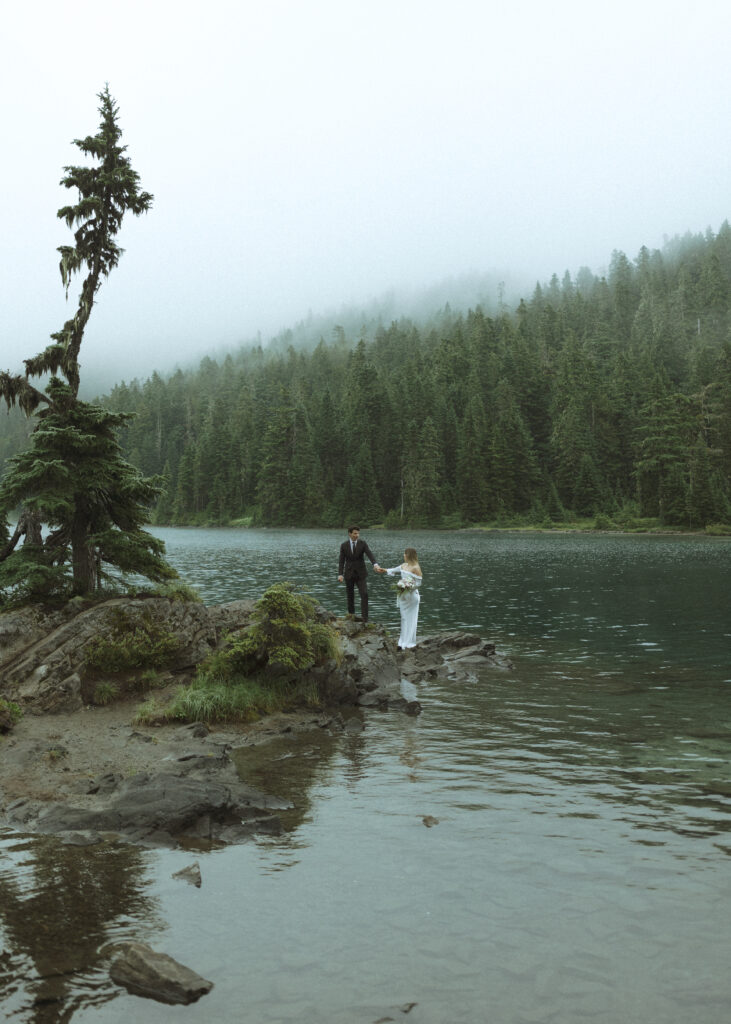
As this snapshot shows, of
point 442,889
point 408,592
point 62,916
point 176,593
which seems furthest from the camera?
point 408,592

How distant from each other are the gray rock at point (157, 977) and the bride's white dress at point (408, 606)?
47.8ft

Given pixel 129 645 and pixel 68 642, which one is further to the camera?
pixel 129 645

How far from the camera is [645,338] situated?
176 metres

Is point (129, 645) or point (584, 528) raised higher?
point (129, 645)

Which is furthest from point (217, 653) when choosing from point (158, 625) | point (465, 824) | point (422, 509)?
point (422, 509)

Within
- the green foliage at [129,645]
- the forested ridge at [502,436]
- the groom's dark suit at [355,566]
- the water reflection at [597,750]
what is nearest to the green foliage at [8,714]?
the green foliage at [129,645]

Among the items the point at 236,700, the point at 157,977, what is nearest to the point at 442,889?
the point at 157,977

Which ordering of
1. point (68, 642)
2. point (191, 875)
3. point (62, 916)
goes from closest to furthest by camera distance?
1. point (62, 916)
2. point (191, 875)
3. point (68, 642)

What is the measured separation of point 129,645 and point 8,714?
10.3 feet

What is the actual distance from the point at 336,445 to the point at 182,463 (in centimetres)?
4078

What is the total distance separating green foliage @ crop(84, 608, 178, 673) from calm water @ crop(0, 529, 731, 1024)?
448 centimetres

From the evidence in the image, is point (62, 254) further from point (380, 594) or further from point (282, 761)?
point (380, 594)

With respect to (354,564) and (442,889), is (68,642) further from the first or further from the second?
(442,889)

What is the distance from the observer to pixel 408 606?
21.2m
